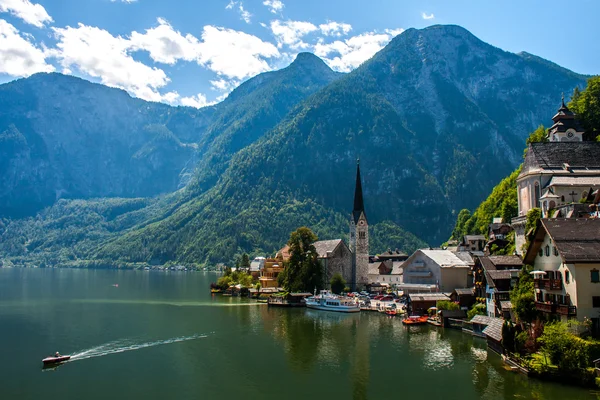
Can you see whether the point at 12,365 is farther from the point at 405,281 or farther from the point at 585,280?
the point at 405,281

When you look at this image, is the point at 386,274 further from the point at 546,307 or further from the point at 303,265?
the point at 546,307

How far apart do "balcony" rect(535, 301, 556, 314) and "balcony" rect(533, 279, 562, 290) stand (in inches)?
57.0

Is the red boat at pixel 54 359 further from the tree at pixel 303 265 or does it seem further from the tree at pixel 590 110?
the tree at pixel 590 110

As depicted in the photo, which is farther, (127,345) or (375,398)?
(127,345)

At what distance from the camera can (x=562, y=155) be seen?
7112 centimetres

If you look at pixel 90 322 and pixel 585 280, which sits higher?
pixel 585 280

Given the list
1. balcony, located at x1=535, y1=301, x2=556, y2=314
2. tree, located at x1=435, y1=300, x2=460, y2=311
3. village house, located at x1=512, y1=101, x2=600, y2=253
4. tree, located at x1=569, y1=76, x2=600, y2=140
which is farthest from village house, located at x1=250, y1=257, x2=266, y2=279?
balcony, located at x1=535, y1=301, x2=556, y2=314

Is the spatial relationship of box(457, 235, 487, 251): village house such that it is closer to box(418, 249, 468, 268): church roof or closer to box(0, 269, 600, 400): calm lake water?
box(418, 249, 468, 268): church roof

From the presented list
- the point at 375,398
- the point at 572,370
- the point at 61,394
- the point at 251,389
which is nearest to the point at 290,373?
the point at 251,389

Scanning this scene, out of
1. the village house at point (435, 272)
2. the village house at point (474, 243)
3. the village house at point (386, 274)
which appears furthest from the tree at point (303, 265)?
the village house at point (474, 243)

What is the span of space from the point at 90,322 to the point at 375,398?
56934 millimetres

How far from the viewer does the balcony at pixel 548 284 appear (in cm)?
4412

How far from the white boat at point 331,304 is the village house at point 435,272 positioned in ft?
44.2

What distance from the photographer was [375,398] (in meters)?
41.0
